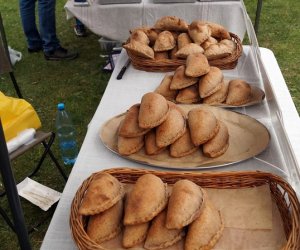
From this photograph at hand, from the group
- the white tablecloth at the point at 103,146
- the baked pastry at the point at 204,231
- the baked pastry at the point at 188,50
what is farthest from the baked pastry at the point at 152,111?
the baked pastry at the point at 188,50

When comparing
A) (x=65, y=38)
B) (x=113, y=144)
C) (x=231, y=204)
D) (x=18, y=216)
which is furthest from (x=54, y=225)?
(x=65, y=38)

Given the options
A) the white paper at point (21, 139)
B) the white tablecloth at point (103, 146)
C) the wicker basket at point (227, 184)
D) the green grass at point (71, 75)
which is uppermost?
the wicker basket at point (227, 184)

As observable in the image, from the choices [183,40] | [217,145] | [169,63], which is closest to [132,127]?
[217,145]

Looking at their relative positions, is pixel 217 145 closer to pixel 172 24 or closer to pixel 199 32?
pixel 199 32

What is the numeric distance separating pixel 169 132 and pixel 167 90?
0.42m

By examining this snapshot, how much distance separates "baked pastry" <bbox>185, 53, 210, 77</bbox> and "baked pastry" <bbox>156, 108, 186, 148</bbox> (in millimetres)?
315

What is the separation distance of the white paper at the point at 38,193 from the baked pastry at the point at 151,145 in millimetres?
1021

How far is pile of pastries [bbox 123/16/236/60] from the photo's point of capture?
5.79ft

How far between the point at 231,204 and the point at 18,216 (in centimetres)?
55

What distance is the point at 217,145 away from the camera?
1223 mm

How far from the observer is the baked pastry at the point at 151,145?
123 centimetres

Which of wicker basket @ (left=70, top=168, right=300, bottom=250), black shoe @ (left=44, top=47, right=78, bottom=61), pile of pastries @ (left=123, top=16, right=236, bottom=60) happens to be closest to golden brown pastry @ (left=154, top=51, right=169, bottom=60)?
pile of pastries @ (left=123, top=16, right=236, bottom=60)

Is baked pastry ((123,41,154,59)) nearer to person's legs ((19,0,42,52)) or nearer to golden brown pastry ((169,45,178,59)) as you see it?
golden brown pastry ((169,45,178,59))

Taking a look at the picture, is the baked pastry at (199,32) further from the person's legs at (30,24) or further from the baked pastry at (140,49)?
the person's legs at (30,24)
